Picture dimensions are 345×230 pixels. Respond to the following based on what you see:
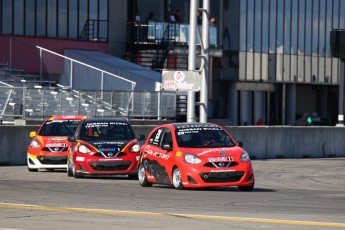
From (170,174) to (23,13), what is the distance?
32.5 metres

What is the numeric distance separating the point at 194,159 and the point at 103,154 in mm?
4694

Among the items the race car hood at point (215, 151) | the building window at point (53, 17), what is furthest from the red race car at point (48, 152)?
the building window at point (53, 17)

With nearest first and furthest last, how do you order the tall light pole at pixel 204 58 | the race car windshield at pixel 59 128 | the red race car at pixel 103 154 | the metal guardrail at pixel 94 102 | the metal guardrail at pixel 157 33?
the red race car at pixel 103 154 < the race car windshield at pixel 59 128 < the tall light pole at pixel 204 58 < the metal guardrail at pixel 94 102 < the metal guardrail at pixel 157 33

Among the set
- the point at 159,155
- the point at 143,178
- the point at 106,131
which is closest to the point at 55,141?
the point at 106,131

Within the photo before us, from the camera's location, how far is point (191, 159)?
21.4 metres

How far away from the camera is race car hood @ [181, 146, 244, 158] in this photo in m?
21.4

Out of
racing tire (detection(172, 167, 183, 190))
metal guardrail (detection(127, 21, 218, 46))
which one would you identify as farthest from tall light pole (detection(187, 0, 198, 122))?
metal guardrail (detection(127, 21, 218, 46))

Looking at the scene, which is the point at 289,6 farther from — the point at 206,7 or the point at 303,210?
the point at 303,210

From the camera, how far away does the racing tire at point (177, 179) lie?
70.8 ft

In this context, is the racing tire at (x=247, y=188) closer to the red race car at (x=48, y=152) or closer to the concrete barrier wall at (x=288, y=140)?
the red race car at (x=48, y=152)

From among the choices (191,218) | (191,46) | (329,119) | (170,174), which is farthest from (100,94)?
(329,119)

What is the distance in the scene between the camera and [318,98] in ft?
238

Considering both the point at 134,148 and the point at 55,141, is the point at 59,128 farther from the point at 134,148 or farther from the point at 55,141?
the point at 134,148

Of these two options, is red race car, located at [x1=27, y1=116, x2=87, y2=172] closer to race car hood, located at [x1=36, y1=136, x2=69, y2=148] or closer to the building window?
race car hood, located at [x1=36, y1=136, x2=69, y2=148]
